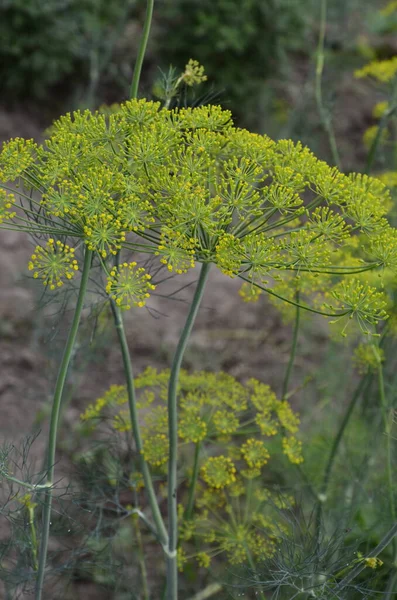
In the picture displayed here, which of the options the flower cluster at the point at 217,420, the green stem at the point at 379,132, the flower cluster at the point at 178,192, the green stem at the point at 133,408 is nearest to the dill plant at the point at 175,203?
the flower cluster at the point at 178,192

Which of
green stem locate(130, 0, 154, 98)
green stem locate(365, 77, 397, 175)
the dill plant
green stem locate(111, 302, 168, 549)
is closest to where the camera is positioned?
the dill plant

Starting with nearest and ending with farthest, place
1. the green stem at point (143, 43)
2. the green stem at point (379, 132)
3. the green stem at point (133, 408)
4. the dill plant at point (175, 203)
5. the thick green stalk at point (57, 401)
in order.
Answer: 1. the dill plant at point (175, 203)
2. the thick green stalk at point (57, 401)
3. the green stem at point (143, 43)
4. the green stem at point (133, 408)
5. the green stem at point (379, 132)

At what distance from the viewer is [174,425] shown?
2.15 m

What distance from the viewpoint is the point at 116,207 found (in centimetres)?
184

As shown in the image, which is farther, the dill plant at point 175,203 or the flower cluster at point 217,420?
the flower cluster at point 217,420

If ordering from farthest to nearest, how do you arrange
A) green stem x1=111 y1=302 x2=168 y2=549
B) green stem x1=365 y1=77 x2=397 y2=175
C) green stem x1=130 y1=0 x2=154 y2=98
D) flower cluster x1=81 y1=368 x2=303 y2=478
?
green stem x1=365 y1=77 x2=397 y2=175 → flower cluster x1=81 y1=368 x2=303 y2=478 → green stem x1=111 y1=302 x2=168 y2=549 → green stem x1=130 y1=0 x2=154 y2=98

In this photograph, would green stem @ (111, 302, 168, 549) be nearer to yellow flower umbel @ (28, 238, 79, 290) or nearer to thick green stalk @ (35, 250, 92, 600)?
thick green stalk @ (35, 250, 92, 600)

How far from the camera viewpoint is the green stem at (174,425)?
1995mm

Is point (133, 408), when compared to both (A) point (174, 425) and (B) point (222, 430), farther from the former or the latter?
(B) point (222, 430)

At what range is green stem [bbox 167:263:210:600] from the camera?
2.00 metres

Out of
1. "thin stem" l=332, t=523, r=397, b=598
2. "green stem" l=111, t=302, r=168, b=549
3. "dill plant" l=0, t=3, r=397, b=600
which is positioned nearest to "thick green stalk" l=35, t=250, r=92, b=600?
"dill plant" l=0, t=3, r=397, b=600

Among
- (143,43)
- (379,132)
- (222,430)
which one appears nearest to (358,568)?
(222,430)

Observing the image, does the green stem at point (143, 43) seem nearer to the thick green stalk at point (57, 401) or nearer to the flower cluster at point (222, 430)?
the thick green stalk at point (57, 401)

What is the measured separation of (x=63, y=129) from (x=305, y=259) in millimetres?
722
